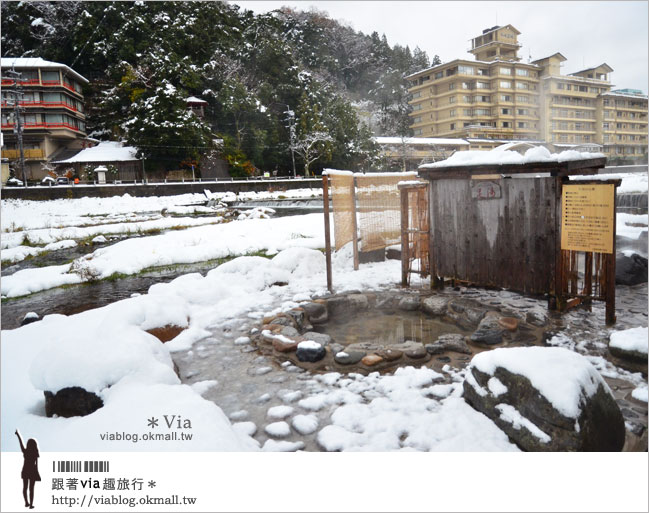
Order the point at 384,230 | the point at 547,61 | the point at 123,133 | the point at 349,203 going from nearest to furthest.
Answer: the point at 547,61 → the point at 349,203 → the point at 384,230 → the point at 123,133

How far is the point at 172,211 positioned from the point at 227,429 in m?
17.9

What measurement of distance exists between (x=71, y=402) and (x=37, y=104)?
21.4ft

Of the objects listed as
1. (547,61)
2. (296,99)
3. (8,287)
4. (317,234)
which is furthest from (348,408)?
(296,99)

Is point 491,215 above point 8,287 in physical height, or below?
above

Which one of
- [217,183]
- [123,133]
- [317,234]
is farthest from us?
[123,133]

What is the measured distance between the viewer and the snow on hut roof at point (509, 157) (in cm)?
471

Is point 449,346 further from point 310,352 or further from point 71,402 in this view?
point 71,402

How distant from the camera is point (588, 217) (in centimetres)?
444

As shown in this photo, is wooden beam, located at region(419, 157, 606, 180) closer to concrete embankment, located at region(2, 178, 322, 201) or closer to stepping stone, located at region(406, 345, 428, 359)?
stepping stone, located at region(406, 345, 428, 359)

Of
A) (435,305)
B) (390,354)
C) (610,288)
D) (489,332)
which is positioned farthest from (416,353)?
(610,288)

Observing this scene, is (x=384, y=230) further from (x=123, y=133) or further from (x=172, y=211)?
(x=123, y=133)

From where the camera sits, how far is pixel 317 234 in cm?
1175

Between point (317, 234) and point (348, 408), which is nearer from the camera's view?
point (348, 408)

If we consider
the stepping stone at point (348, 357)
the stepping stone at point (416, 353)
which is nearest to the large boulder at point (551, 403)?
the stepping stone at point (416, 353)
